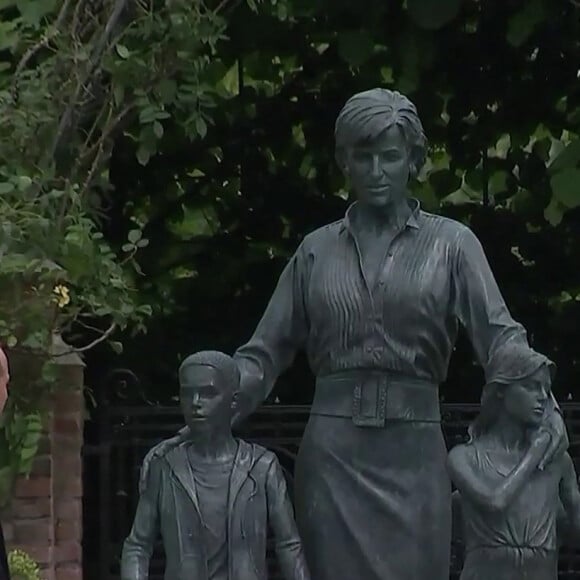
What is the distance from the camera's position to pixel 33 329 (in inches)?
253

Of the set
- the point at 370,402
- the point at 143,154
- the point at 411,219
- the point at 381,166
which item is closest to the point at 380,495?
the point at 370,402

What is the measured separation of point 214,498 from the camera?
441 cm

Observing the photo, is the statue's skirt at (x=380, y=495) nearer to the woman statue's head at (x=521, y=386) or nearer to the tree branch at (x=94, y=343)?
the woman statue's head at (x=521, y=386)

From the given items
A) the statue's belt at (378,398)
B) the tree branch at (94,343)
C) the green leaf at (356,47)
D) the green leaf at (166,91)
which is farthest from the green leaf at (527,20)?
the statue's belt at (378,398)

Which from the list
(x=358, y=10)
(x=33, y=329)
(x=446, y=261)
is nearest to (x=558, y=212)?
(x=358, y=10)

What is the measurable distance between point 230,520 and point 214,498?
0.06 metres

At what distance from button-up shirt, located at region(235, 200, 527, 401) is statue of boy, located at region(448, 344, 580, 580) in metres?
0.09

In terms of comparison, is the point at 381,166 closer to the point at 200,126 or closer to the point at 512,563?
the point at 512,563

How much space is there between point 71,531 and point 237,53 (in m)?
2.01

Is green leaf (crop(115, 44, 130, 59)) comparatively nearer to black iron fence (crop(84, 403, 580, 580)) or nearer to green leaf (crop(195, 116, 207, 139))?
green leaf (crop(195, 116, 207, 139))

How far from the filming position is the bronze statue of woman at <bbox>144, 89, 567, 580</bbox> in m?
4.46

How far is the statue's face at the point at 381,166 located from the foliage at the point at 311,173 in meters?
2.86

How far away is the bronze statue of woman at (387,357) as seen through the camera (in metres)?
4.46

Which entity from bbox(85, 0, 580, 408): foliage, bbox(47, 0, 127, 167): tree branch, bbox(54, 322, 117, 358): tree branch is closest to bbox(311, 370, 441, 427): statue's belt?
bbox(54, 322, 117, 358): tree branch
